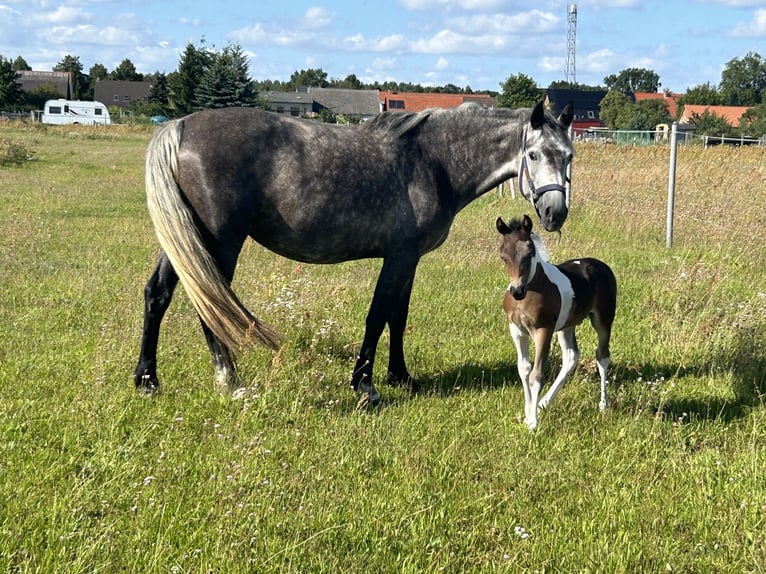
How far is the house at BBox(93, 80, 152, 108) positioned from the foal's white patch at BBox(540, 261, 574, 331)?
109646 millimetres

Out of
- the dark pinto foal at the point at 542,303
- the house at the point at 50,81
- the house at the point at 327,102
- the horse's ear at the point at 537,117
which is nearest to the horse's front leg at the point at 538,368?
the dark pinto foal at the point at 542,303

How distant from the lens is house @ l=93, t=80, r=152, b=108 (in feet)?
344

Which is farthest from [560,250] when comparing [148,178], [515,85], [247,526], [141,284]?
[515,85]

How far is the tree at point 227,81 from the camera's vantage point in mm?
37812

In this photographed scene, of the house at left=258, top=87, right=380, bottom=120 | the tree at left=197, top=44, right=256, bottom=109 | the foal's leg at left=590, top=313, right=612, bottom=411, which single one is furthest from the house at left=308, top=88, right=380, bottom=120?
the foal's leg at left=590, top=313, right=612, bottom=411

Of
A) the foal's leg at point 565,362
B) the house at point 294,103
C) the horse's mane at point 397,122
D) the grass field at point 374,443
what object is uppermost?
the house at point 294,103

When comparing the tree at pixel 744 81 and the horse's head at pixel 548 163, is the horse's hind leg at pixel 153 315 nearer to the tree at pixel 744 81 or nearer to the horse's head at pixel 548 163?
the horse's head at pixel 548 163

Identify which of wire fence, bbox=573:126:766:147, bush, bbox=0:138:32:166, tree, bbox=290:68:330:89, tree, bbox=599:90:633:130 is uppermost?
tree, bbox=290:68:330:89

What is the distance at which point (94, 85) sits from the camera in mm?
107688

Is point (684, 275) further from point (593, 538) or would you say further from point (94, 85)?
point (94, 85)

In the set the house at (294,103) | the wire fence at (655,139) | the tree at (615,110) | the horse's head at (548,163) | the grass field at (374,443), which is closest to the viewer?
the grass field at (374,443)

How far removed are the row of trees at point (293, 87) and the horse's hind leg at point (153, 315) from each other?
1311 inches

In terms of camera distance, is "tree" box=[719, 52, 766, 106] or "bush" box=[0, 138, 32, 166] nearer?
"bush" box=[0, 138, 32, 166]

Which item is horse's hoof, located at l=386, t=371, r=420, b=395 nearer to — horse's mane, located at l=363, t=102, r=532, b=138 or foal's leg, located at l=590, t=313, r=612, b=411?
foal's leg, located at l=590, t=313, r=612, b=411
